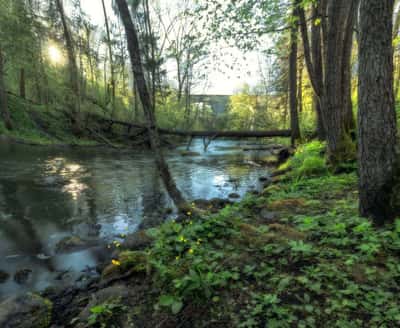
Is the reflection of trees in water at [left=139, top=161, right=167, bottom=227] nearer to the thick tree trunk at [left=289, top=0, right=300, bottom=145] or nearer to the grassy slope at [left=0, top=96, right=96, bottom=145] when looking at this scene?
the thick tree trunk at [left=289, top=0, right=300, bottom=145]

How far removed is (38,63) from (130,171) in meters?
12.6

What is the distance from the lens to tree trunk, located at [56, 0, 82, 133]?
15.8 meters

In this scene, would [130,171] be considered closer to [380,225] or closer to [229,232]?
[229,232]

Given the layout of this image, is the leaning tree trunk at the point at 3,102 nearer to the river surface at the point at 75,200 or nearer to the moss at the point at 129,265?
the river surface at the point at 75,200

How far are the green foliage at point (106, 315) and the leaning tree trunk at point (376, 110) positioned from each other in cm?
272

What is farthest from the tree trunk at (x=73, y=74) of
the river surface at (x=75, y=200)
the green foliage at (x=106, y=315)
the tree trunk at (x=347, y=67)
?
the green foliage at (x=106, y=315)

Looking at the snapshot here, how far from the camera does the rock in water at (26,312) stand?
2.08m

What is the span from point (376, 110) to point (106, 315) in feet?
10.4

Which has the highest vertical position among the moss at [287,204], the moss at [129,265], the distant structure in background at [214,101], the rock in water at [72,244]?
the distant structure in background at [214,101]

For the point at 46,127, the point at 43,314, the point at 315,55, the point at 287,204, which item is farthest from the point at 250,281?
the point at 46,127

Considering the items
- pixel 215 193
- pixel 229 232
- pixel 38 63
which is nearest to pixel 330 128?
pixel 215 193

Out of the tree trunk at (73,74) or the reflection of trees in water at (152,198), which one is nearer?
the reflection of trees in water at (152,198)

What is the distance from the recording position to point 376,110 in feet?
7.91

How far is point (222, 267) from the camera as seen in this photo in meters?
2.19
